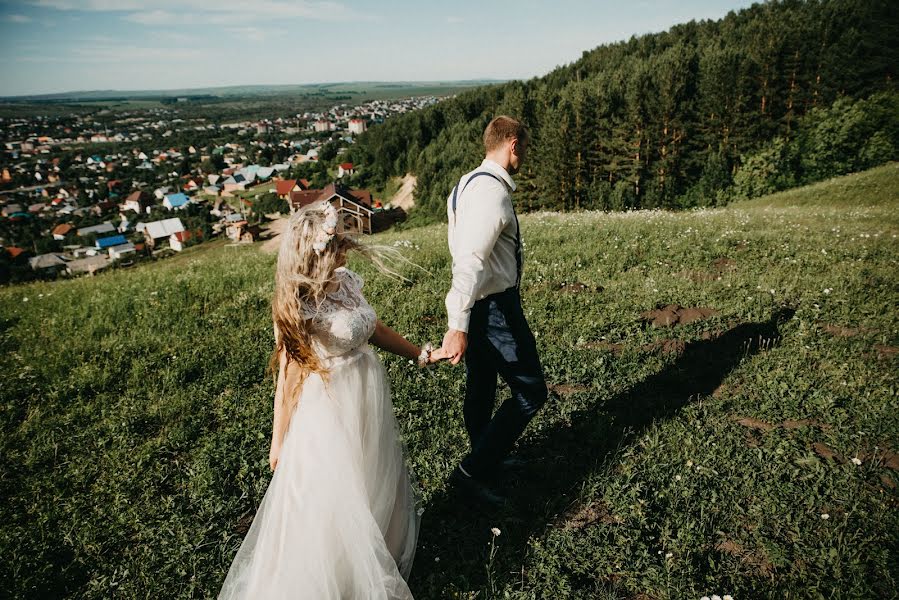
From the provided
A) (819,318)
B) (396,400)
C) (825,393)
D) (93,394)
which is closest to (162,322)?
(93,394)

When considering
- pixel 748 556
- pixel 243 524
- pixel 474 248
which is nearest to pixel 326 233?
pixel 474 248

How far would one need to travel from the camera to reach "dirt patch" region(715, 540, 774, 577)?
11.5 feet

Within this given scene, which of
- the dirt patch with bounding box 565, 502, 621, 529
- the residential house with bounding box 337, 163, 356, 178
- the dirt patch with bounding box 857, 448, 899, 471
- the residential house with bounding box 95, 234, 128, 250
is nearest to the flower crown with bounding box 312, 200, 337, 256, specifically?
the dirt patch with bounding box 565, 502, 621, 529

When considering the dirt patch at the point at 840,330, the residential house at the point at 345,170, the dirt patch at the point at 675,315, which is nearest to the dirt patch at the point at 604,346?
the dirt patch at the point at 675,315

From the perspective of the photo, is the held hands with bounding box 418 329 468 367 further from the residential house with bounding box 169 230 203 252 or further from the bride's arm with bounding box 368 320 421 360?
the residential house with bounding box 169 230 203 252

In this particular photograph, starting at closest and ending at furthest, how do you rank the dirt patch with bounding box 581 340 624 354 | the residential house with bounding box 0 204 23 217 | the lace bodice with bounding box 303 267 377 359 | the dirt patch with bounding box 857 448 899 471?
the lace bodice with bounding box 303 267 377 359
the dirt patch with bounding box 857 448 899 471
the dirt patch with bounding box 581 340 624 354
the residential house with bounding box 0 204 23 217

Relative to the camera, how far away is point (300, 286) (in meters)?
3.17

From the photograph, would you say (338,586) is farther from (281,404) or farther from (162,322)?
(162,322)

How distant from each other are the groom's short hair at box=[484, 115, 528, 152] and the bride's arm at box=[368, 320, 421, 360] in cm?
191

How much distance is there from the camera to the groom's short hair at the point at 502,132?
13.1ft

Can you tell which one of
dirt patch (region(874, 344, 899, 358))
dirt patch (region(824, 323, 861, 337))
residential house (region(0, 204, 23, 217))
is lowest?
residential house (region(0, 204, 23, 217))

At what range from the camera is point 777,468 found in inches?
173

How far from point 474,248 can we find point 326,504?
2.22m

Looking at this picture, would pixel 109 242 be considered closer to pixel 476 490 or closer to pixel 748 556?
pixel 476 490
